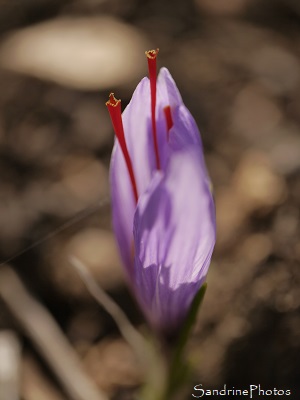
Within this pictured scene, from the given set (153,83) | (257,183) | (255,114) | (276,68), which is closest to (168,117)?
(153,83)

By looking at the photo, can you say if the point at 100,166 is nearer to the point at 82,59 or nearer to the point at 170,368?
the point at 82,59

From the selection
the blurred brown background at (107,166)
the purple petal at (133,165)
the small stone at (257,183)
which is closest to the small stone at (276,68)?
the blurred brown background at (107,166)

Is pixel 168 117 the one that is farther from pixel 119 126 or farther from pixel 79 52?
pixel 79 52

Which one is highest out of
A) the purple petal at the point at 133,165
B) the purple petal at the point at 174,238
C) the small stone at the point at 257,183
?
the small stone at the point at 257,183

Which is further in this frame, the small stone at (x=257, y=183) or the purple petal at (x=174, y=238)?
the small stone at (x=257, y=183)

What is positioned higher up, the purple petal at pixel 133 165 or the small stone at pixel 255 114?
the small stone at pixel 255 114

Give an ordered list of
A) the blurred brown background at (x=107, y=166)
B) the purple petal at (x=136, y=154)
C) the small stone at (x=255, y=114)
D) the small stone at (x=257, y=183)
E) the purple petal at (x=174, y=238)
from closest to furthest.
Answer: the purple petal at (x=174, y=238) → the purple petal at (x=136, y=154) → the blurred brown background at (x=107, y=166) → the small stone at (x=257, y=183) → the small stone at (x=255, y=114)

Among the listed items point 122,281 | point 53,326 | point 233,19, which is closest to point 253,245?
point 122,281

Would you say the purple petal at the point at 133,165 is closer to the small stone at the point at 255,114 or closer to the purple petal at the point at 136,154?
the purple petal at the point at 136,154
